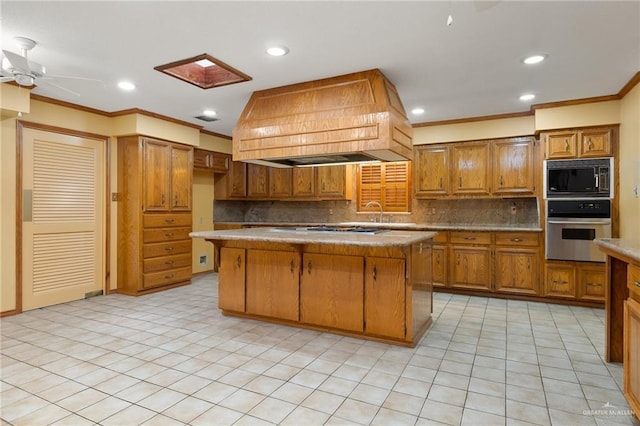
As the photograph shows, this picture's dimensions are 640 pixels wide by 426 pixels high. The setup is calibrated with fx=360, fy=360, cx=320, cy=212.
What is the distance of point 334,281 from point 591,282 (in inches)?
131

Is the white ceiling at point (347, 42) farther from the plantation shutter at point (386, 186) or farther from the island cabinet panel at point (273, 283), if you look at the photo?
the plantation shutter at point (386, 186)

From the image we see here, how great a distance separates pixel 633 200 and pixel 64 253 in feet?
21.6

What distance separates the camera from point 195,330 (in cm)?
353

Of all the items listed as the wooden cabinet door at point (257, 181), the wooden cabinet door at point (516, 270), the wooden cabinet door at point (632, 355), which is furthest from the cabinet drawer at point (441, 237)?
the wooden cabinet door at point (257, 181)

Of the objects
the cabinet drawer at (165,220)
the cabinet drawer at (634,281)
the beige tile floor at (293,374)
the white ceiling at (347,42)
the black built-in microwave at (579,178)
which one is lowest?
the beige tile floor at (293,374)

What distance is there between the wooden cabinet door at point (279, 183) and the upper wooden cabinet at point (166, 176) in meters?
1.61

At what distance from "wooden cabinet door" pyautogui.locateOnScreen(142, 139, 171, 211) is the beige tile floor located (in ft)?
5.64

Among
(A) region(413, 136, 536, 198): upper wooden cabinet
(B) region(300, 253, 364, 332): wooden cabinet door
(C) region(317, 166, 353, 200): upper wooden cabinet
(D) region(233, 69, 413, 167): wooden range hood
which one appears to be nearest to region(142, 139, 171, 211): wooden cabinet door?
(D) region(233, 69, 413, 167): wooden range hood

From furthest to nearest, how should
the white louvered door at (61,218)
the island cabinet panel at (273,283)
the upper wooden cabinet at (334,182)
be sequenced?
the upper wooden cabinet at (334,182)
the white louvered door at (61,218)
the island cabinet panel at (273,283)

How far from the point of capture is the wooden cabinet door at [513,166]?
4.95 meters

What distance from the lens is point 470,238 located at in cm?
502

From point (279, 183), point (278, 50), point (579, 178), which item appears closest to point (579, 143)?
point (579, 178)

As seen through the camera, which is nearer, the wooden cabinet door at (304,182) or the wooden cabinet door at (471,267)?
the wooden cabinet door at (471,267)

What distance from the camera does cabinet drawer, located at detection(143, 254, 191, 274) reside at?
5031 mm
